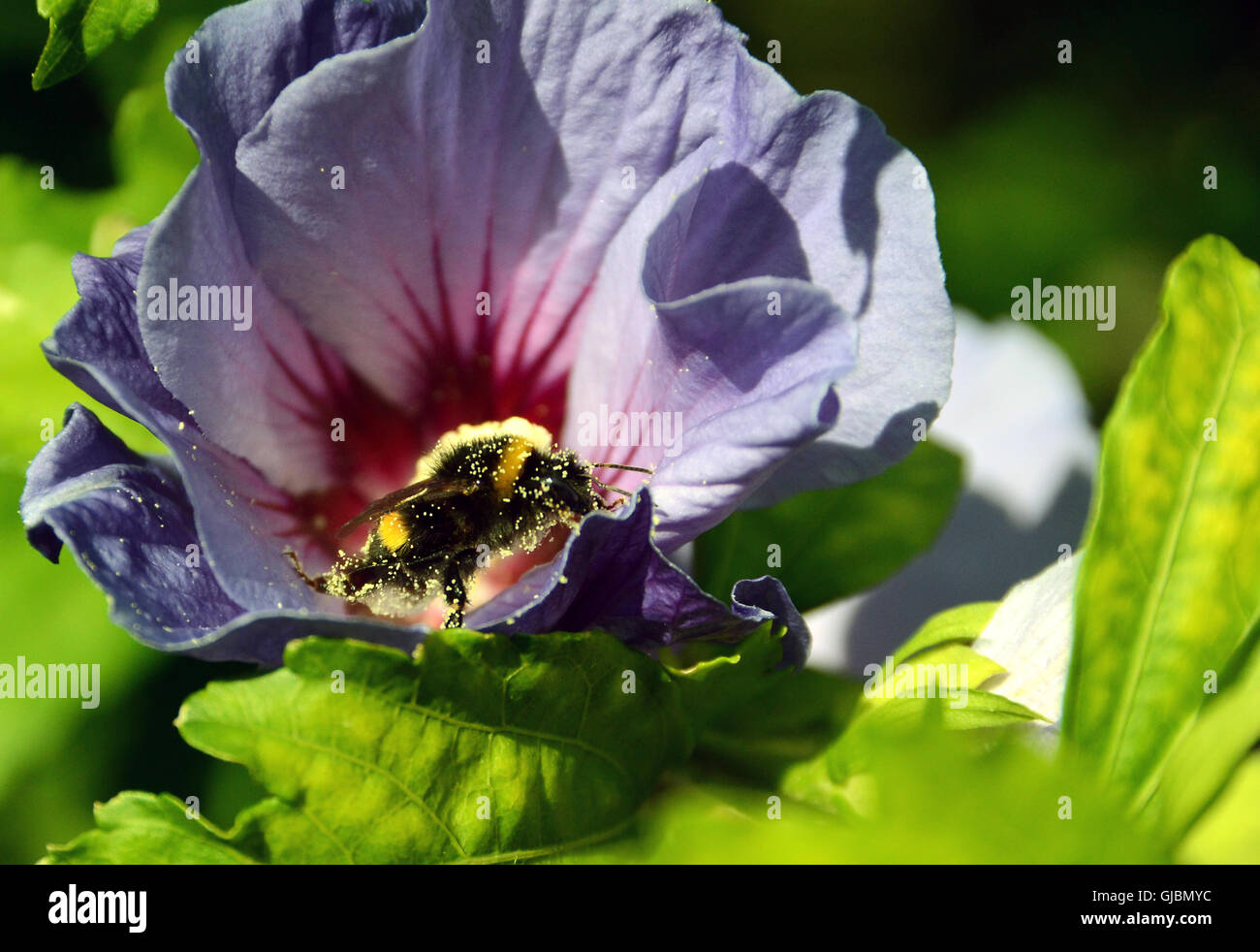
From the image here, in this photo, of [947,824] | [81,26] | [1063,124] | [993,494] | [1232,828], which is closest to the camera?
[947,824]

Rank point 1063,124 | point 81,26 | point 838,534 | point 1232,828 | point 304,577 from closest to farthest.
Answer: point 1232,828, point 81,26, point 304,577, point 838,534, point 1063,124

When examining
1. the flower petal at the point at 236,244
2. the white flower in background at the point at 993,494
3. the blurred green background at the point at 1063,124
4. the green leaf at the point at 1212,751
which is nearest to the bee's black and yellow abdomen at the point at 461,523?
the flower petal at the point at 236,244

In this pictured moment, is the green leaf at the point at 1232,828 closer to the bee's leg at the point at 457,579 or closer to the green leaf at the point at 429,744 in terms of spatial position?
the green leaf at the point at 429,744

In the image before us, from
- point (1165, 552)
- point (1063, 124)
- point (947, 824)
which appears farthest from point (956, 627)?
point (1063, 124)

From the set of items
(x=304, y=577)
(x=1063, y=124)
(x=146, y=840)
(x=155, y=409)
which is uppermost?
(x=1063, y=124)

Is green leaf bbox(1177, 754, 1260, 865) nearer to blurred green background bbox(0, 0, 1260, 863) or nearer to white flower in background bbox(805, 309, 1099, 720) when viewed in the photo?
white flower in background bbox(805, 309, 1099, 720)

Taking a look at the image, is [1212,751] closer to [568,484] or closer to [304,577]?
[568,484]
